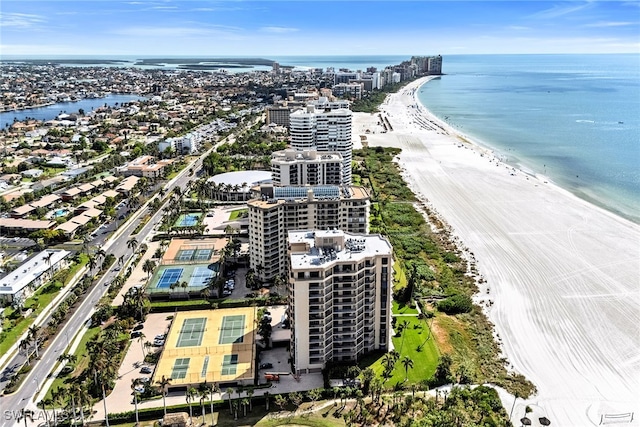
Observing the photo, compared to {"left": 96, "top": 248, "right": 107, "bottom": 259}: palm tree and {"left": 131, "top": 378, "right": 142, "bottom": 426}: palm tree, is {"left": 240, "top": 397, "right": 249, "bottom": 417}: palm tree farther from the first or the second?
{"left": 96, "top": 248, "right": 107, "bottom": 259}: palm tree

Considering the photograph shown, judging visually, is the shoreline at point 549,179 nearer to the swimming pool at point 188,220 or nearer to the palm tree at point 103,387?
the swimming pool at point 188,220

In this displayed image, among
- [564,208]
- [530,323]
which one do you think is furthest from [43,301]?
[564,208]

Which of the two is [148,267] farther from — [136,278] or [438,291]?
[438,291]

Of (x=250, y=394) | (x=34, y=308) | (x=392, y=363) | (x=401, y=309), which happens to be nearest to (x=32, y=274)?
(x=34, y=308)

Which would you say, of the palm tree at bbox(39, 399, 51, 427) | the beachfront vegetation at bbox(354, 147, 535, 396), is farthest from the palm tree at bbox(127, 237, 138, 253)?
the beachfront vegetation at bbox(354, 147, 535, 396)

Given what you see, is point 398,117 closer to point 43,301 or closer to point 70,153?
point 70,153
